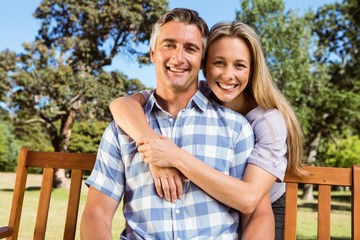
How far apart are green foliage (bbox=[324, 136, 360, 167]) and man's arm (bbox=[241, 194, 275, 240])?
2151 centimetres

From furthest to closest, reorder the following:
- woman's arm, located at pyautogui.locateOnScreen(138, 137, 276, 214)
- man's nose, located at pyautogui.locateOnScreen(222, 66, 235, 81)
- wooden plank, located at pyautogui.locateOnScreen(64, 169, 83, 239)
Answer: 1. wooden plank, located at pyautogui.locateOnScreen(64, 169, 83, 239)
2. man's nose, located at pyautogui.locateOnScreen(222, 66, 235, 81)
3. woman's arm, located at pyautogui.locateOnScreen(138, 137, 276, 214)

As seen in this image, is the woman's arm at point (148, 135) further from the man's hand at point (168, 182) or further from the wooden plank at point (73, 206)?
the wooden plank at point (73, 206)

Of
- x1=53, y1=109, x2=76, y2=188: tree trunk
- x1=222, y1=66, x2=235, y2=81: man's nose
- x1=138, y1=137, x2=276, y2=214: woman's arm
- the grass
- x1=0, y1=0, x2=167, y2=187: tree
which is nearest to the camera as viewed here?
x1=138, y1=137, x2=276, y2=214: woman's arm

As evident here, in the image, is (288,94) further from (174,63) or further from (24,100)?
(174,63)

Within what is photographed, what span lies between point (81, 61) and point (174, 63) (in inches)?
684

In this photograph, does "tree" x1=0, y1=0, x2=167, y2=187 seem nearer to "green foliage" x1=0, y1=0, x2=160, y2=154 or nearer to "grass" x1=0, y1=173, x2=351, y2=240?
"green foliage" x1=0, y1=0, x2=160, y2=154

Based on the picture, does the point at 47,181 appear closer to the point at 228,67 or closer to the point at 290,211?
the point at 228,67

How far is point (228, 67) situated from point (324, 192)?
31.4 inches

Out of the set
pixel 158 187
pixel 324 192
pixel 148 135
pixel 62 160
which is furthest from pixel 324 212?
pixel 62 160

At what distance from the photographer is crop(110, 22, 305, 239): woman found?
6.19 ft

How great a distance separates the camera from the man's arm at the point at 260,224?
199 cm

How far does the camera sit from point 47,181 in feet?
8.47

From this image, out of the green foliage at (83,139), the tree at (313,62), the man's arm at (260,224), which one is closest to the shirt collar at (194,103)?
the man's arm at (260,224)

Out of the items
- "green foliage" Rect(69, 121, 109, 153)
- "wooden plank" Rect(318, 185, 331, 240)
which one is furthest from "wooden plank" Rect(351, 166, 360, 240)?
"green foliage" Rect(69, 121, 109, 153)
